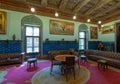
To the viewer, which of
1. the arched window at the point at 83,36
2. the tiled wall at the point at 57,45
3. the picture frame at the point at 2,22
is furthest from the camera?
the arched window at the point at 83,36

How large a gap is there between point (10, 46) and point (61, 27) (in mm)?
4165

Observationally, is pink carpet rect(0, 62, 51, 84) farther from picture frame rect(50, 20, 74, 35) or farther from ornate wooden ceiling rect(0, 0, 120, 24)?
ornate wooden ceiling rect(0, 0, 120, 24)

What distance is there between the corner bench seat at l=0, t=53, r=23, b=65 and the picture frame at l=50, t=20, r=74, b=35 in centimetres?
311

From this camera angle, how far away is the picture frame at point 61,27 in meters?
7.11

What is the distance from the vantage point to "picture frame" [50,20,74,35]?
7.11 m

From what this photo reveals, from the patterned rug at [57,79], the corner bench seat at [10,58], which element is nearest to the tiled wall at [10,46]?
the corner bench seat at [10,58]

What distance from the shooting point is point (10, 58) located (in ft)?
17.2

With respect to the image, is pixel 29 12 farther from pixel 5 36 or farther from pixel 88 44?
pixel 88 44

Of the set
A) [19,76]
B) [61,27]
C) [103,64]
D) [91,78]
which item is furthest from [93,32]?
[19,76]

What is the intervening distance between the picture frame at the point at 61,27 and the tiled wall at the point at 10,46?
105 inches

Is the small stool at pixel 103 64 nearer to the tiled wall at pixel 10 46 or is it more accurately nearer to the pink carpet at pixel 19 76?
the pink carpet at pixel 19 76

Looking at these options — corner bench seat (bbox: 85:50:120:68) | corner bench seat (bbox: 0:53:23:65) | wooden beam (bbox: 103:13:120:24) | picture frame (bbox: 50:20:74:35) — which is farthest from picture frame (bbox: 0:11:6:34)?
wooden beam (bbox: 103:13:120:24)

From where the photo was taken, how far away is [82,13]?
7.46m

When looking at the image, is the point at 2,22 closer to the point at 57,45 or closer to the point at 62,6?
the point at 62,6
